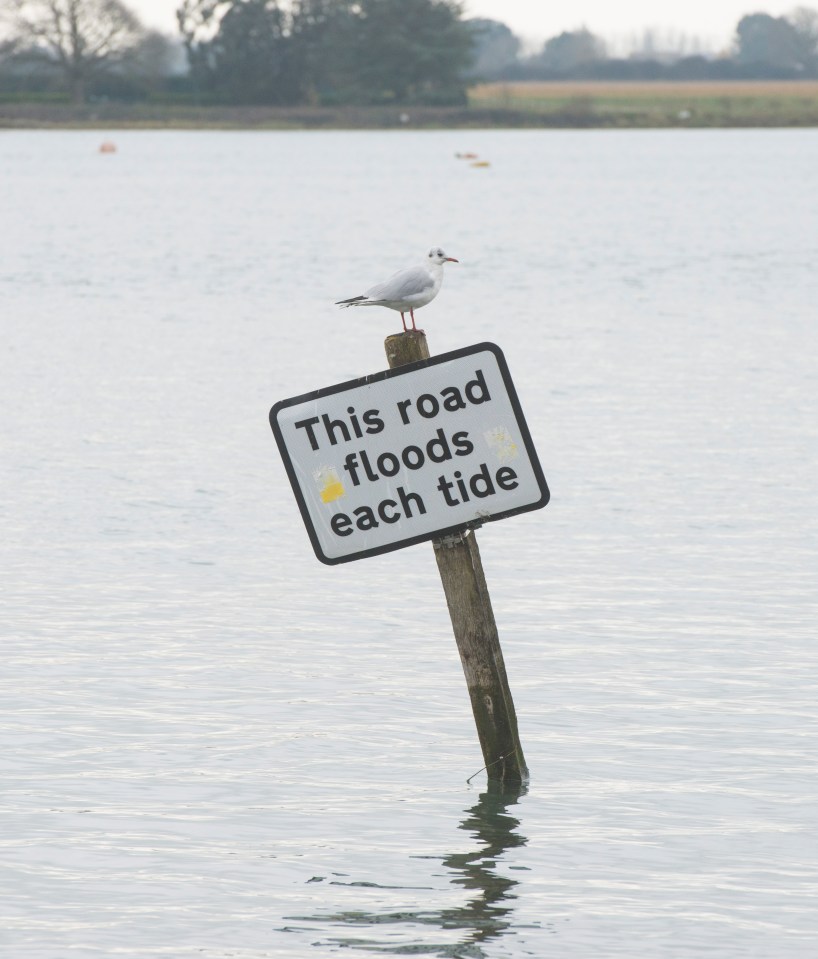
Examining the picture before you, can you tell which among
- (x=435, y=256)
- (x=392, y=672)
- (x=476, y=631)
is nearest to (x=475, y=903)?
(x=476, y=631)

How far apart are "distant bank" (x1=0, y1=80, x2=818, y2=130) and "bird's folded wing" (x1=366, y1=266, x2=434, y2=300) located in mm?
140386

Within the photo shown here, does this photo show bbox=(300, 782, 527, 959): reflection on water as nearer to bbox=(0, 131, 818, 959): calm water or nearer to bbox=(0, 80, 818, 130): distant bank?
bbox=(0, 131, 818, 959): calm water

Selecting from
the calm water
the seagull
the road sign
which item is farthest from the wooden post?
the seagull

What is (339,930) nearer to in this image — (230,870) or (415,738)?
(230,870)

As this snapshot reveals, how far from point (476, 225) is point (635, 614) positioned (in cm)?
5588

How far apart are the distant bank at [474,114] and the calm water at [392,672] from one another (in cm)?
11918

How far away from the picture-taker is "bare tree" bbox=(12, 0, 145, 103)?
139 metres

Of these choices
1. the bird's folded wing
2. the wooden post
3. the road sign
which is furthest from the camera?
the bird's folded wing

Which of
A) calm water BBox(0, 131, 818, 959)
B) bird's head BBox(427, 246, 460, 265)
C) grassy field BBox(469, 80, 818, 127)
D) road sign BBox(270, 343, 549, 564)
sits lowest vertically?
calm water BBox(0, 131, 818, 959)

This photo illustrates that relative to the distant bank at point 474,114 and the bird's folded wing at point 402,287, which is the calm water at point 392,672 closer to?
the bird's folded wing at point 402,287

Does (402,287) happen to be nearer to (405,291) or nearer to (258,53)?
(405,291)

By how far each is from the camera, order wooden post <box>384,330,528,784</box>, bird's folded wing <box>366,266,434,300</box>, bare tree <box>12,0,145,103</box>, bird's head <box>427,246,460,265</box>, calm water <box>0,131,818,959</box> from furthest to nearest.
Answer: bare tree <box>12,0,145,103</box> < bird's head <box>427,246,460,265</box> < bird's folded wing <box>366,266,434,300</box> < calm water <box>0,131,818,959</box> < wooden post <box>384,330,528,784</box>

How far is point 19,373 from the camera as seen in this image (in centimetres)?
2686

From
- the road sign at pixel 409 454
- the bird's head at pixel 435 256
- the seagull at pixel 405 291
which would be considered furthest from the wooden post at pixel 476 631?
the bird's head at pixel 435 256
